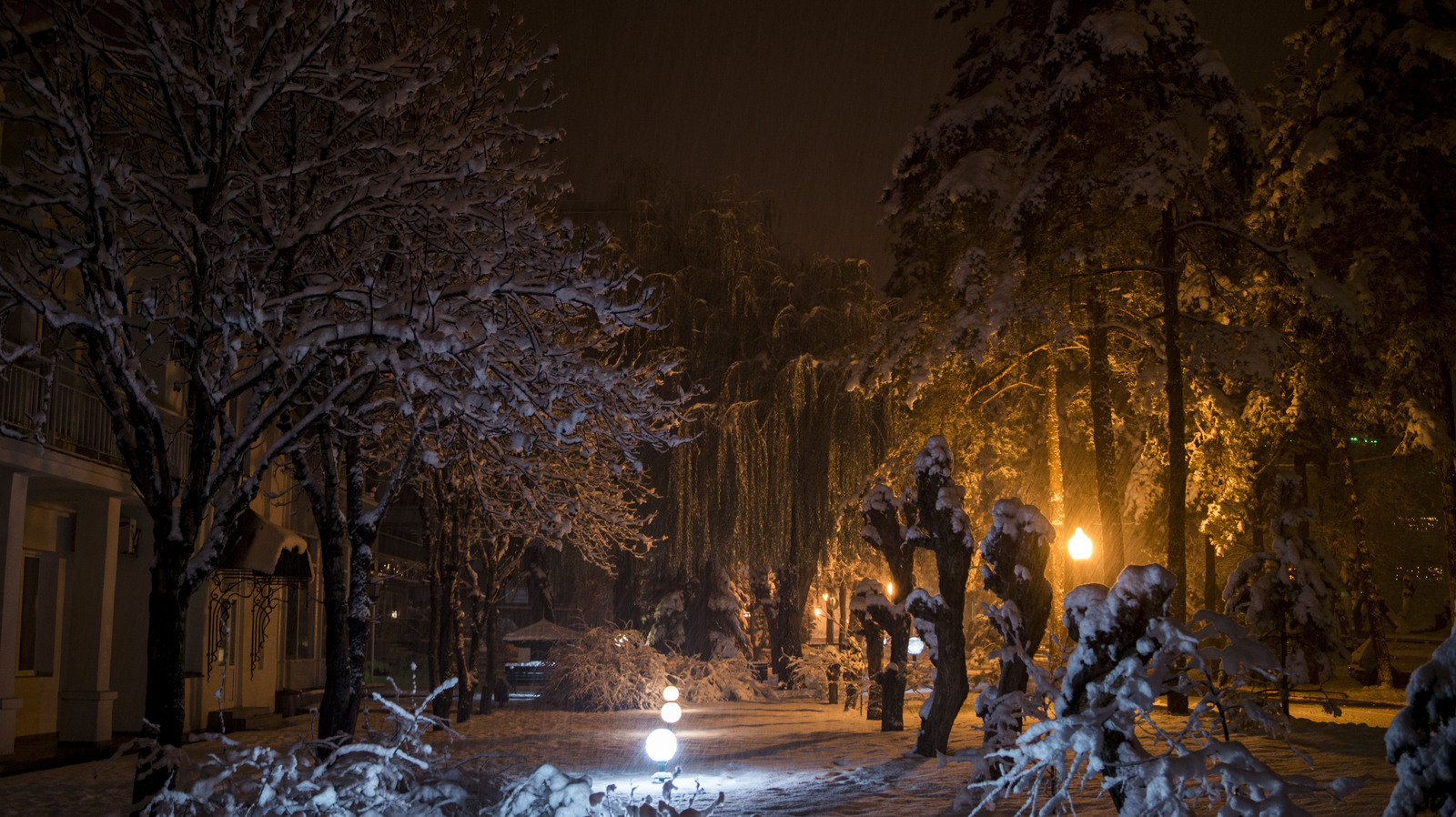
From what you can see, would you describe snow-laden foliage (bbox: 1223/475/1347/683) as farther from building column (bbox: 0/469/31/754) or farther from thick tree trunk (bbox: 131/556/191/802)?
building column (bbox: 0/469/31/754)

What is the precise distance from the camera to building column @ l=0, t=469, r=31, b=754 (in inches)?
502

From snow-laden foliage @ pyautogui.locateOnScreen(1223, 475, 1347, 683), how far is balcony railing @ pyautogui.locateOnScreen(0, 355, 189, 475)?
16.8m

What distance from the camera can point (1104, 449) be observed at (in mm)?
17562

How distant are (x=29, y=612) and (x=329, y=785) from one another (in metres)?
14.5

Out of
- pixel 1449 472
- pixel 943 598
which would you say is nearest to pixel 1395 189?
pixel 1449 472

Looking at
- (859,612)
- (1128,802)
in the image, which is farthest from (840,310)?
(1128,802)

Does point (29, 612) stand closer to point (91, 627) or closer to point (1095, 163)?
point (91, 627)

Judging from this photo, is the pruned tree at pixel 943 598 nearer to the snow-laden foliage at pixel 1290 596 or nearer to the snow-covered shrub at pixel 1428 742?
the snow-laden foliage at pixel 1290 596

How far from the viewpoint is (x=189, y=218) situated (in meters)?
7.02

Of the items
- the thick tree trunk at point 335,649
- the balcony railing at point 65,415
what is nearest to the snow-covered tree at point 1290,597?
the thick tree trunk at point 335,649

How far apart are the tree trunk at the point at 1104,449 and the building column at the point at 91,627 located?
15.4m

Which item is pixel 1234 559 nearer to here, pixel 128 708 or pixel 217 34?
pixel 128 708

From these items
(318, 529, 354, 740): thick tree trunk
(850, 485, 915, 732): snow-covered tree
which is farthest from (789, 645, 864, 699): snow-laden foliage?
(318, 529, 354, 740): thick tree trunk

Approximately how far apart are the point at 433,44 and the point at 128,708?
1320cm
